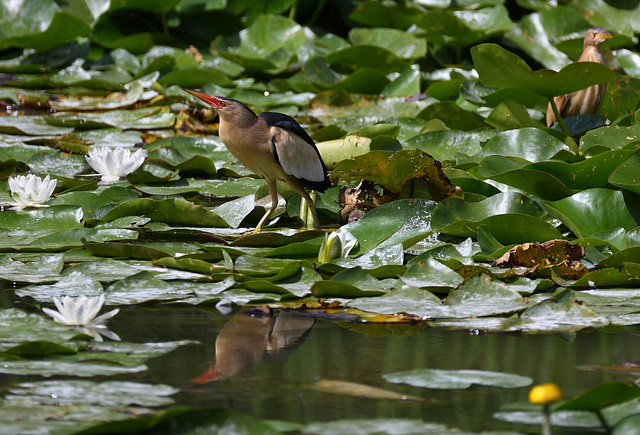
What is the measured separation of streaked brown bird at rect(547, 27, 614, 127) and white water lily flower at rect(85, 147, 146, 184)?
235 cm

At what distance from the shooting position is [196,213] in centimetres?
311

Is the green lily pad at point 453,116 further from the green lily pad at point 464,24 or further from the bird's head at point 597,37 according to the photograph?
the green lily pad at point 464,24

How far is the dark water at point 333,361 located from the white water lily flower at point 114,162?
1.73m

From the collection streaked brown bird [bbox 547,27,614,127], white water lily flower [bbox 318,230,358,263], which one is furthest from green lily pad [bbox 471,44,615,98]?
white water lily flower [bbox 318,230,358,263]

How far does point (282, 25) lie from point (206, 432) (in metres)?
5.76

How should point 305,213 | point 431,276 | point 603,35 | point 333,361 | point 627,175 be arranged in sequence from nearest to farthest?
point 333,361 < point 431,276 < point 627,175 < point 305,213 < point 603,35

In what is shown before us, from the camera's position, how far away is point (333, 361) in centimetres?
184

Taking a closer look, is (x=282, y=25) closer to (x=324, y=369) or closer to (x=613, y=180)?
(x=613, y=180)

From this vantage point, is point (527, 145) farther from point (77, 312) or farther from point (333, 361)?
point (77, 312)

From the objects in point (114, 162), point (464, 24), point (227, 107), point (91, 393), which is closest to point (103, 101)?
point (114, 162)

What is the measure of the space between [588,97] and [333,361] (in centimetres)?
328

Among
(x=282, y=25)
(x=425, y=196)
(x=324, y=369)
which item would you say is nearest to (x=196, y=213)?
(x=425, y=196)

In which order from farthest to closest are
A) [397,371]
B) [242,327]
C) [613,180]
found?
[613,180], [242,327], [397,371]

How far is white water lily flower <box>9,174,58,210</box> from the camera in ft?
10.6
